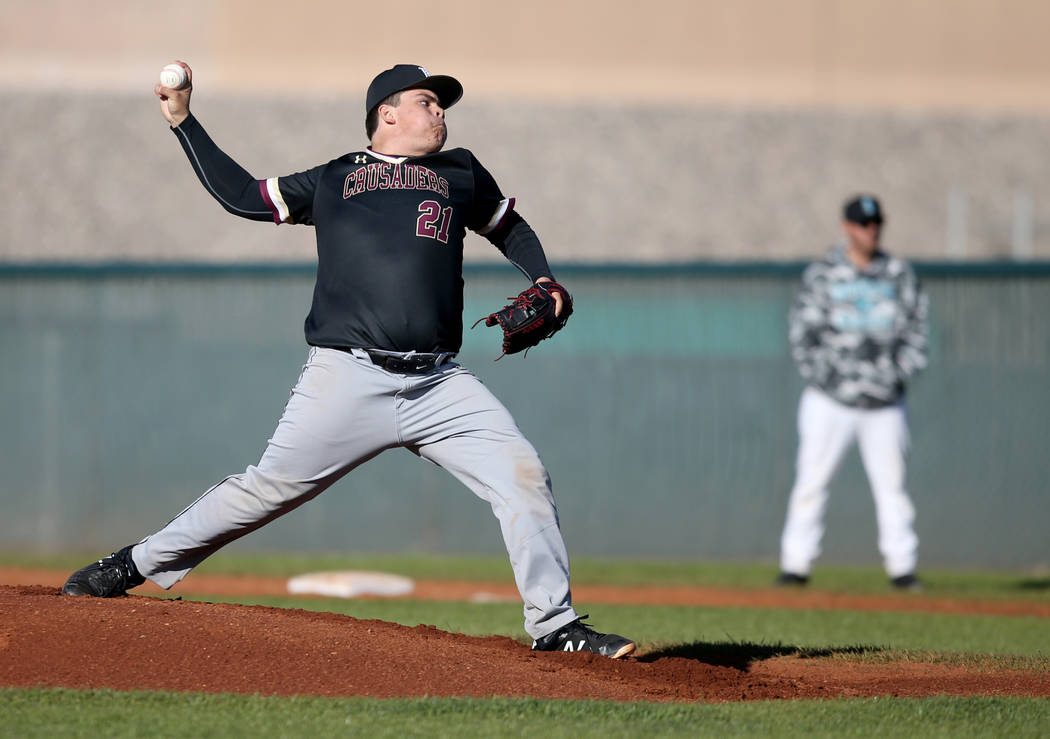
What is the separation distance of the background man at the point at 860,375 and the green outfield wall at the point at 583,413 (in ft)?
6.28

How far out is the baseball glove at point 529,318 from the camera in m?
4.71

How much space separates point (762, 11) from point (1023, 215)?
14.5 feet

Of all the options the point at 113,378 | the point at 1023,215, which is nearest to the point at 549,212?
the point at 1023,215

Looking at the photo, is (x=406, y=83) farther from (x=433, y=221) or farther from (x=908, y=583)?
(x=908, y=583)

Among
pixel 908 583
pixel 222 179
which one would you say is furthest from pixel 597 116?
pixel 222 179

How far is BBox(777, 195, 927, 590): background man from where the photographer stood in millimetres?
8953

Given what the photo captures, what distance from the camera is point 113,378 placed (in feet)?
37.1

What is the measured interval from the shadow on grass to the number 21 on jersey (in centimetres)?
180

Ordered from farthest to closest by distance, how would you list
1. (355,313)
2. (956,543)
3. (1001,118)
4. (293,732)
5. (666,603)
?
(1001,118)
(956,543)
(666,603)
(355,313)
(293,732)

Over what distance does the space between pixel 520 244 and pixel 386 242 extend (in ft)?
1.99

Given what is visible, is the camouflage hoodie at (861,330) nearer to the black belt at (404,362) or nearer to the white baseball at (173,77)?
the black belt at (404,362)

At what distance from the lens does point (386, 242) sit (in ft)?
15.5

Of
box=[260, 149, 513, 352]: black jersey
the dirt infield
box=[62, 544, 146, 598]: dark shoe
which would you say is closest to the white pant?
the dirt infield

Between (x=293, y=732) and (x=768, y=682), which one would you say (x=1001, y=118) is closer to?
(x=768, y=682)
